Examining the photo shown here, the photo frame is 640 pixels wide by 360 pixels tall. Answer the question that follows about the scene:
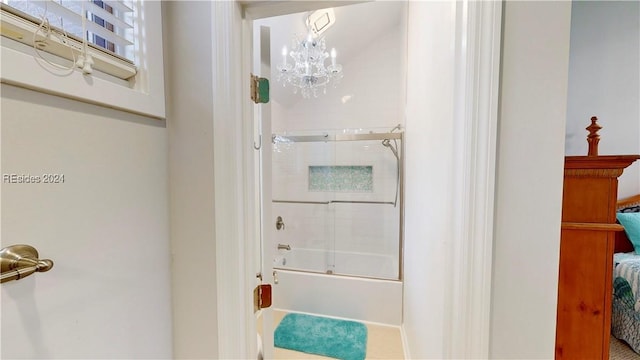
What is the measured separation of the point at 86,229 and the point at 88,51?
47cm

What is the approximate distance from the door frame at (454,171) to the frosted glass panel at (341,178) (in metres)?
2.32

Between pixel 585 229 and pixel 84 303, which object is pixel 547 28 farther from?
pixel 84 303

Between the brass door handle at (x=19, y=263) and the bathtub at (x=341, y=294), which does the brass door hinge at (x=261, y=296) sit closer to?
the brass door handle at (x=19, y=263)

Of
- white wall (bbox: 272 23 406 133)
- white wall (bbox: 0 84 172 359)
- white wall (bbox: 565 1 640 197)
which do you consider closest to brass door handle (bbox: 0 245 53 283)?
white wall (bbox: 0 84 172 359)

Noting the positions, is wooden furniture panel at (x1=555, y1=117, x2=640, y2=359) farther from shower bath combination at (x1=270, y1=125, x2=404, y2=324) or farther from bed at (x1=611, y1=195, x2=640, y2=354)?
shower bath combination at (x1=270, y1=125, x2=404, y2=324)

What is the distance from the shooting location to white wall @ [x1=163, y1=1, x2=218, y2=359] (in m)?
0.83

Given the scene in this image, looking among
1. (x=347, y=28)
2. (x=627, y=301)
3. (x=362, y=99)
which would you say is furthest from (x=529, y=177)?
(x=347, y=28)

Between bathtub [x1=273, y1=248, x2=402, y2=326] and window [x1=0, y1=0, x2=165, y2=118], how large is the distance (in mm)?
1692

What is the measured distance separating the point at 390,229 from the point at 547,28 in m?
2.46

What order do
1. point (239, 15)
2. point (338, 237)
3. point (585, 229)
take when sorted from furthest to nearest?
1. point (338, 237)
2. point (585, 229)
3. point (239, 15)

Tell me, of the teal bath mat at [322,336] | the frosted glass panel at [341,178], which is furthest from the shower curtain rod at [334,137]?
the teal bath mat at [322,336]

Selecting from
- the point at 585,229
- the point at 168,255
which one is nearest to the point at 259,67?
the point at 168,255

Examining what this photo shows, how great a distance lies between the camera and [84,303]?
25.2 inches

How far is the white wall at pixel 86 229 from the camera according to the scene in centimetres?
52
